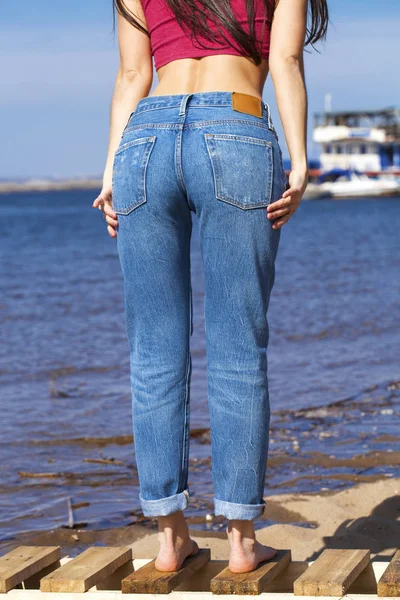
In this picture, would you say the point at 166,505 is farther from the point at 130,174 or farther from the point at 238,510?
the point at 130,174

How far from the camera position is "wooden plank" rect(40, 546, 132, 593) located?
2627 millimetres

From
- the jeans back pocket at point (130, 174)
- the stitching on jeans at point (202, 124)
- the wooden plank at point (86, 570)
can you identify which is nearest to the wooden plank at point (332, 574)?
the wooden plank at point (86, 570)

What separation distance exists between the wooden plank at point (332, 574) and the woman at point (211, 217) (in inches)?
7.2

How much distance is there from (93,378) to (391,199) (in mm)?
69349

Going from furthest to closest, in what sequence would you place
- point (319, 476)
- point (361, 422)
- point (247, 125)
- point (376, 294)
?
point (376, 294) → point (361, 422) → point (319, 476) → point (247, 125)

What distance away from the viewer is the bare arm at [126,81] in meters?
2.73

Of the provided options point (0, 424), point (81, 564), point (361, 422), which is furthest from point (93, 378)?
point (81, 564)

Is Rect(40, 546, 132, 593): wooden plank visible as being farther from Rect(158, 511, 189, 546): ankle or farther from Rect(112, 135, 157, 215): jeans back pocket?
Rect(112, 135, 157, 215): jeans back pocket

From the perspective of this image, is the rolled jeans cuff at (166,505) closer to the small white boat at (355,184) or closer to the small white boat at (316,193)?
the small white boat at (355,184)

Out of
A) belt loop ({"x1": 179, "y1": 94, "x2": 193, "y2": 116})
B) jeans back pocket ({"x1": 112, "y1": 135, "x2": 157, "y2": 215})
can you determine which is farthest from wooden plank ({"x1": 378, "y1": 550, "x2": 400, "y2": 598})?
belt loop ({"x1": 179, "y1": 94, "x2": 193, "y2": 116})

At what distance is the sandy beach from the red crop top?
1.89 meters

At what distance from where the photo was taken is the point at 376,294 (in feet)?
45.8

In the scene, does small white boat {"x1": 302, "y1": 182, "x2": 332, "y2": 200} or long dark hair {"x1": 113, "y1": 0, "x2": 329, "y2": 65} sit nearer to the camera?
long dark hair {"x1": 113, "y1": 0, "x2": 329, "y2": 65}

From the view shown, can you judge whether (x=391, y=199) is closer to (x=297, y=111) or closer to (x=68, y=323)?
(x=68, y=323)
